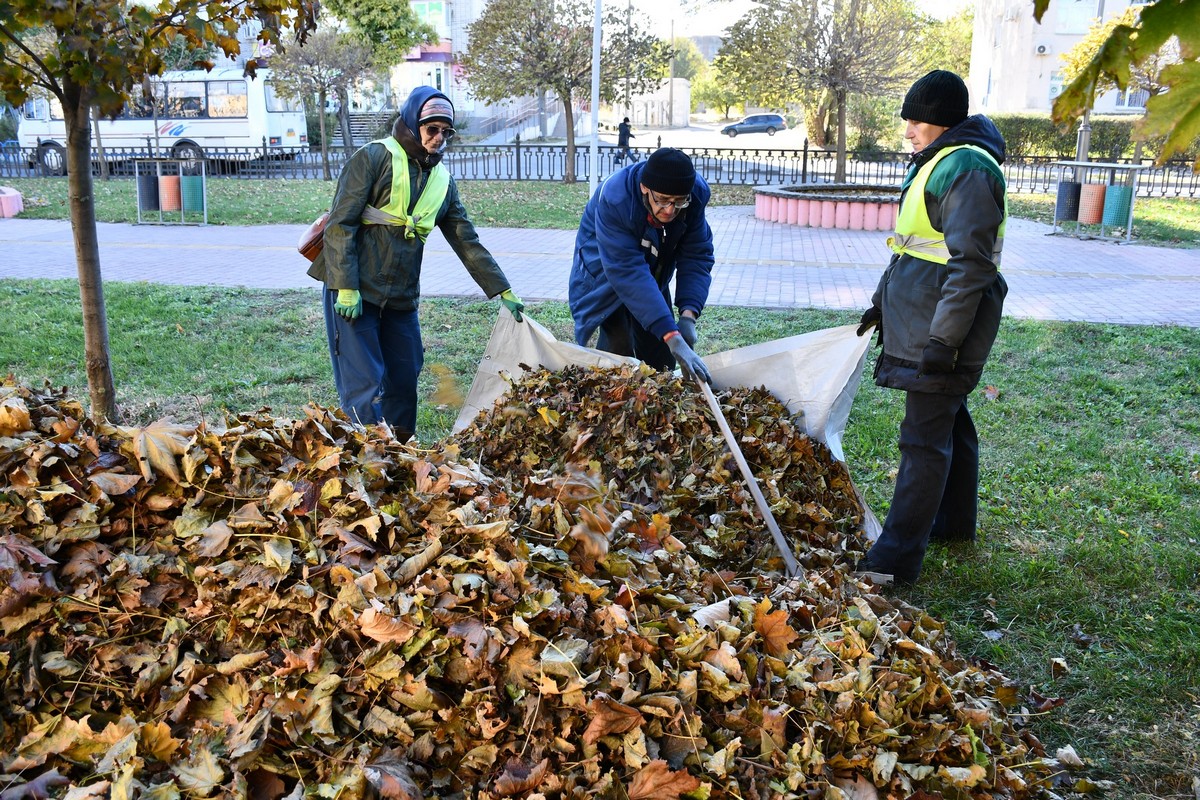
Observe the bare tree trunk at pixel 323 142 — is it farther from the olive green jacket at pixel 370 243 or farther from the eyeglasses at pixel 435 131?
the eyeglasses at pixel 435 131

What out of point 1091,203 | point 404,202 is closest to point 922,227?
point 404,202

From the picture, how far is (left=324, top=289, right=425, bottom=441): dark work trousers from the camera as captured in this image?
4082 millimetres

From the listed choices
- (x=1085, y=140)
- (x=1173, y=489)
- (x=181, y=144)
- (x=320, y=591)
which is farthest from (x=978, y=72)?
(x=320, y=591)

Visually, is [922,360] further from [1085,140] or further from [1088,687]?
[1085,140]

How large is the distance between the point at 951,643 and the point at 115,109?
3402mm

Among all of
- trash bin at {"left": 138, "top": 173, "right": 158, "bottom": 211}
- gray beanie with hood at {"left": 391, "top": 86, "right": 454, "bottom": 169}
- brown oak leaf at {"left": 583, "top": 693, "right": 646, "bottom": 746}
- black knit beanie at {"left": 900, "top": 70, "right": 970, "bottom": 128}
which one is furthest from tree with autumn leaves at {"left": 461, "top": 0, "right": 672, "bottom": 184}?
brown oak leaf at {"left": 583, "top": 693, "right": 646, "bottom": 746}

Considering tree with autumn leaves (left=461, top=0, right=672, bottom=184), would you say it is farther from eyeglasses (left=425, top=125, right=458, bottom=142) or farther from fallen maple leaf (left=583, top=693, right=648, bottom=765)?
fallen maple leaf (left=583, top=693, right=648, bottom=765)

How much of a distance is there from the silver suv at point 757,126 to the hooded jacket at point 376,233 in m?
41.4

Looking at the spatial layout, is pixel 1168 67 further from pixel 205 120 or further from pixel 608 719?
pixel 205 120

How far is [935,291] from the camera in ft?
10.6

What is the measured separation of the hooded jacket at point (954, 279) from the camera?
304 cm

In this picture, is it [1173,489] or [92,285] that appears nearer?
[92,285]

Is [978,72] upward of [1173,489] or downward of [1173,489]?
upward

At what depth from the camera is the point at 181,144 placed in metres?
23.6
